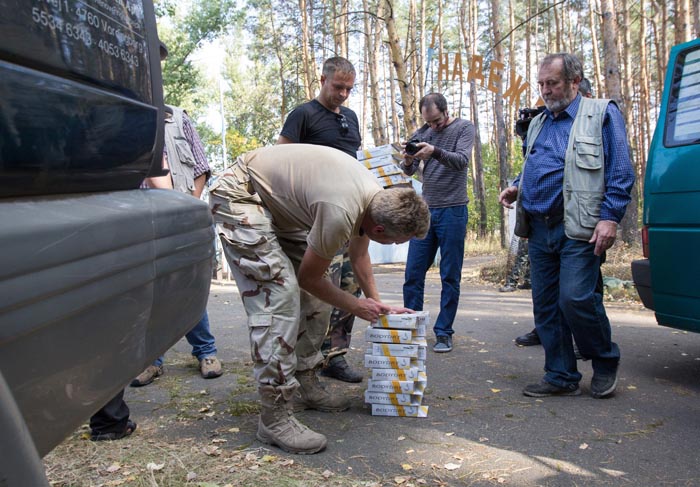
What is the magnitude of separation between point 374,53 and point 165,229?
23.1m

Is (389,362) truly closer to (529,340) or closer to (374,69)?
(529,340)

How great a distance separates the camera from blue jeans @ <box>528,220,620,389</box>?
361 centimetres

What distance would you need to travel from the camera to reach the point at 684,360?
4.71 metres

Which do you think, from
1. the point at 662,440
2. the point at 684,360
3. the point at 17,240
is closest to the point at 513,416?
the point at 662,440

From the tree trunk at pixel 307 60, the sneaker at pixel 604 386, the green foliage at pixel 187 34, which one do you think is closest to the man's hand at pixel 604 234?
the sneaker at pixel 604 386

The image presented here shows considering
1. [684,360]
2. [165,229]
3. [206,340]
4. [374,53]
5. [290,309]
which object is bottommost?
[684,360]

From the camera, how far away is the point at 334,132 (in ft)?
14.2

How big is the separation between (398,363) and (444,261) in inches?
66.8

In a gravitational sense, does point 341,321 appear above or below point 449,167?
below

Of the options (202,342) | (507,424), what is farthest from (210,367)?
(507,424)

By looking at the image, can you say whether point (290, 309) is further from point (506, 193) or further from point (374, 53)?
point (374, 53)

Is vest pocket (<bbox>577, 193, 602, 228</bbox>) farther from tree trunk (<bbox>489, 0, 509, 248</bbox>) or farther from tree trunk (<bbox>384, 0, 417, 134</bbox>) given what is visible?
Result: tree trunk (<bbox>489, 0, 509, 248</bbox>)

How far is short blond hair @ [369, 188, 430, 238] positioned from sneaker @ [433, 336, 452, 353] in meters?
2.43

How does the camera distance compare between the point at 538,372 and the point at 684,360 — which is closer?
the point at 538,372
